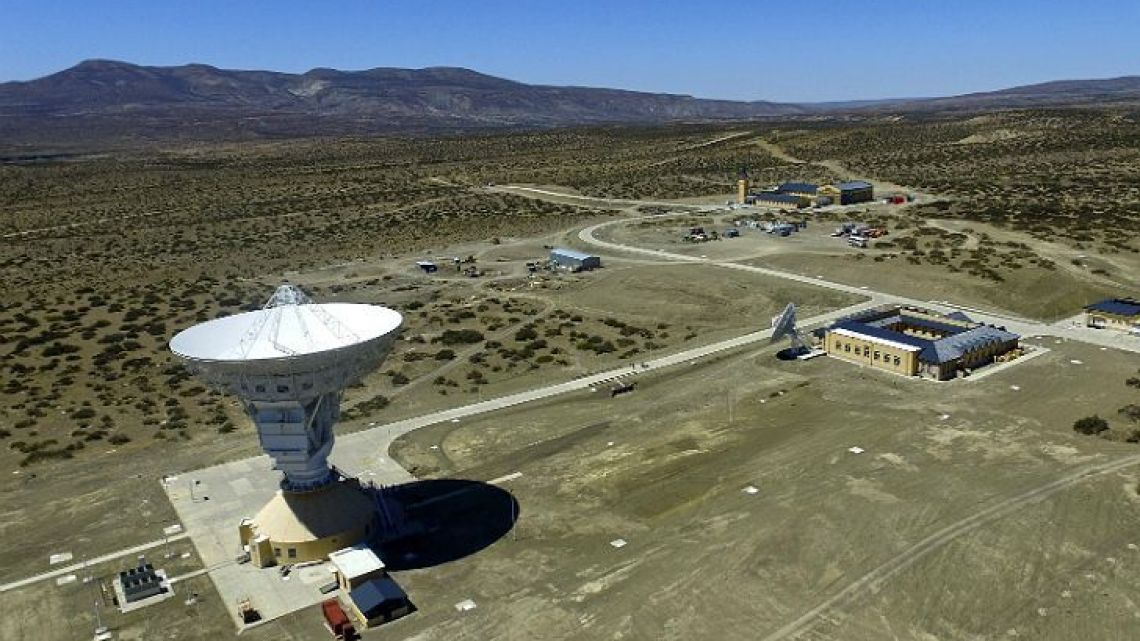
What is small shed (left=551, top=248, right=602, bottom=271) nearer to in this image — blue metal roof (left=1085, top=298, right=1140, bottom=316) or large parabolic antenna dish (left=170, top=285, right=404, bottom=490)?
blue metal roof (left=1085, top=298, right=1140, bottom=316)

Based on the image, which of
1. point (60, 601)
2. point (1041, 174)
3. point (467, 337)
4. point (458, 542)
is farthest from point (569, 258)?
point (1041, 174)

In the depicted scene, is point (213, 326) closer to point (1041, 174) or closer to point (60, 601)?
point (60, 601)

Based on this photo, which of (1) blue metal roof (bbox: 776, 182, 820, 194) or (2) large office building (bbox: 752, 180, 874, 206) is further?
(1) blue metal roof (bbox: 776, 182, 820, 194)

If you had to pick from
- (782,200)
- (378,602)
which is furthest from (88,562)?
(782,200)

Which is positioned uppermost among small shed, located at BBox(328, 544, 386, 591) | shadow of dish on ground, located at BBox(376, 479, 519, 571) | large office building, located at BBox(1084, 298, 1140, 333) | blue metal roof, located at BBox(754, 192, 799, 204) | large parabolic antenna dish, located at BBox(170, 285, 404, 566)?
large parabolic antenna dish, located at BBox(170, 285, 404, 566)

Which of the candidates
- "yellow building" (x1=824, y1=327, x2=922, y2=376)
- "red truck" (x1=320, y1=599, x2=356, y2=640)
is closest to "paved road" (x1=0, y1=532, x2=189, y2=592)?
"red truck" (x1=320, y1=599, x2=356, y2=640)
